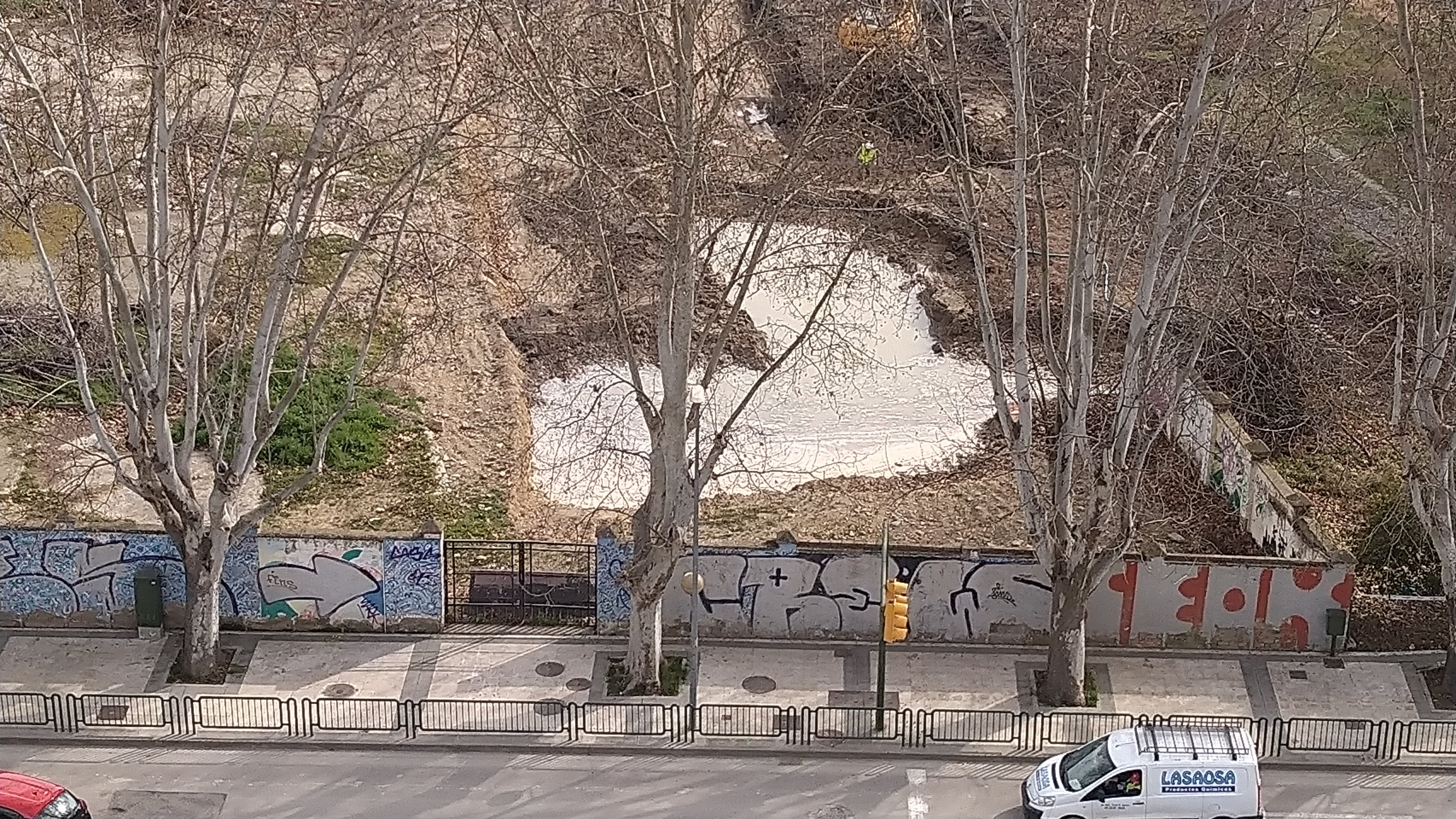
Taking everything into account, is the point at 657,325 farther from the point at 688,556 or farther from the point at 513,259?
the point at 513,259

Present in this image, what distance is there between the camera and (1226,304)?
29953mm

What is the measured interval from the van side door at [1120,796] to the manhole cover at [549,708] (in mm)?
7880

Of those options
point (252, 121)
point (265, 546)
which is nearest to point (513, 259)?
point (252, 121)

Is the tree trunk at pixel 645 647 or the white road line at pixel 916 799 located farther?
the tree trunk at pixel 645 647

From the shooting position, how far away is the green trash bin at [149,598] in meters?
26.0

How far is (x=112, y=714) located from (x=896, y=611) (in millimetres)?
11611

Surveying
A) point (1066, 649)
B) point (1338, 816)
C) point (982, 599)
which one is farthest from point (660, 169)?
point (1338, 816)

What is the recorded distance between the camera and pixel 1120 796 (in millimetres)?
21375

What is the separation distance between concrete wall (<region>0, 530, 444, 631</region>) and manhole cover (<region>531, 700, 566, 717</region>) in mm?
2806

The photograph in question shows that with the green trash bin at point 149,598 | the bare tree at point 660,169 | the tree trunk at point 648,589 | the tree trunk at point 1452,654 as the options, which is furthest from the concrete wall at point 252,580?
the tree trunk at point 1452,654

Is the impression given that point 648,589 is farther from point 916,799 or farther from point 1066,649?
point 1066,649

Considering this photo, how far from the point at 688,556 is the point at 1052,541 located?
5.71m

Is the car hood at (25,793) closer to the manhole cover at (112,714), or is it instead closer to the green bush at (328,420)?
the manhole cover at (112,714)

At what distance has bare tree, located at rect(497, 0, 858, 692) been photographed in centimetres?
→ 2066
